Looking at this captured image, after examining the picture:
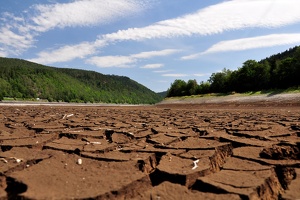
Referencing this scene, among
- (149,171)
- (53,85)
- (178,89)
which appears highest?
(53,85)

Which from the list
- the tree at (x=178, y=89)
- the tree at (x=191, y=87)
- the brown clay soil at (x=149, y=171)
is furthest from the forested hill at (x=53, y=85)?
the brown clay soil at (x=149, y=171)

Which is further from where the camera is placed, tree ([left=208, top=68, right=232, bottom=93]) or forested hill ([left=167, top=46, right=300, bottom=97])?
tree ([left=208, top=68, right=232, bottom=93])

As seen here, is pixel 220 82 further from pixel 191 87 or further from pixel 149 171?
pixel 149 171

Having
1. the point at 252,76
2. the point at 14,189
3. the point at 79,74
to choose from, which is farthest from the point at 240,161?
the point at 79,74

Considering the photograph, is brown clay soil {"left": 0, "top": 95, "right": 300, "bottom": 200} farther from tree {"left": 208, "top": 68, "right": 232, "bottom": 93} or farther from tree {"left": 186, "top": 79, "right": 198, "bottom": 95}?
tree {"left": 186, "top": 79, "right": 198, "bottom": 95}

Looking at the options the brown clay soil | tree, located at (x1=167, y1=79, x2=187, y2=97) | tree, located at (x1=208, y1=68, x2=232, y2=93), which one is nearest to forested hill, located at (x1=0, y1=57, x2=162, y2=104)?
tree, located at (x1=167, y1=79, x2=187, y2=97)

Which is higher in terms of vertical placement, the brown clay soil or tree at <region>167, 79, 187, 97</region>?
tree at <region>167, 79, 187, 97</region>

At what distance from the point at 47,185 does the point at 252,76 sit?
33.1 metres

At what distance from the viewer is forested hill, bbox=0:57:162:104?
8919 cm

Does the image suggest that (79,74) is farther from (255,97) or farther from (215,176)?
(215,176)

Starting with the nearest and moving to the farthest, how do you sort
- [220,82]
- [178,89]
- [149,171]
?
[149,171] → [220,82] → [178,89]

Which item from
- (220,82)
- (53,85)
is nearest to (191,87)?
(220,82)

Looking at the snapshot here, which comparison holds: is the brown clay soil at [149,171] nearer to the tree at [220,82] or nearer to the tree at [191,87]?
the tree at [220,82]

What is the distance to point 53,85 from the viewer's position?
113 metres
